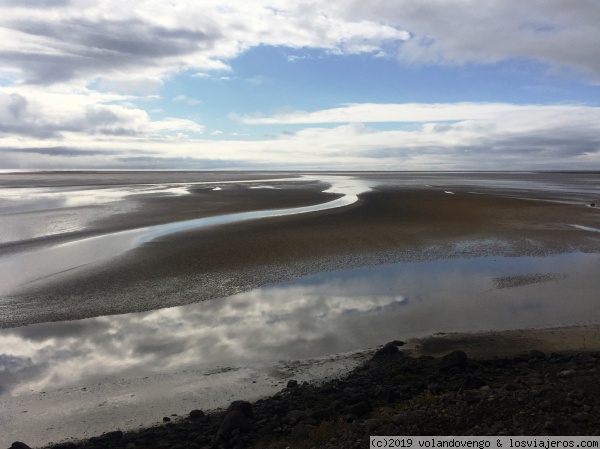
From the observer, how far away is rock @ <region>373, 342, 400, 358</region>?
8.62 meters

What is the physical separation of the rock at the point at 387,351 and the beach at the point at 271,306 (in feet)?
0.96

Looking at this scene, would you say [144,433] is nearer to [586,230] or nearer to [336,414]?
[336,414]

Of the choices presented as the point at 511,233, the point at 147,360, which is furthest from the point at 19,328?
the point at 511,233

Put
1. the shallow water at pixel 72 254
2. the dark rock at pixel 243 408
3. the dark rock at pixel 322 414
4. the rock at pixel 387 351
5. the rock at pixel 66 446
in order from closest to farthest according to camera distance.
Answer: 1. the rock at pixel 66 446
2. the dark rock at pixel 322 414
3. the dark rock at pixel 243 408
4. the rock at pixel 387 351
5. the shallow water at pixel 72 254

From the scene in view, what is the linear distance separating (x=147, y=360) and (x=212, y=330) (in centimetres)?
179

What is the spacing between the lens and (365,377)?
7.70 meters

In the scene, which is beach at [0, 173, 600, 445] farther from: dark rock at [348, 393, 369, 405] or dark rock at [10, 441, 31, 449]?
dark rock at [348, 393, 369, 405]

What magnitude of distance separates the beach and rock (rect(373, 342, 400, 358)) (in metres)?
0.29

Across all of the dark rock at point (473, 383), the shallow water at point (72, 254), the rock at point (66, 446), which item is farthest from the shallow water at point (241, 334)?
the shallow water at point (72, 254)

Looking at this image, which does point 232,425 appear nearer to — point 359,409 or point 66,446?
point 359,409

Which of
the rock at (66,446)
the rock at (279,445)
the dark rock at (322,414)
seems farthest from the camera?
the dark rock at (322,414)

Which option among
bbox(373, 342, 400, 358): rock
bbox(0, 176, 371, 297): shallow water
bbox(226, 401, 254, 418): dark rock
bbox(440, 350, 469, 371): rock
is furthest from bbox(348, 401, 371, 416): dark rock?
bbox(0, 176, 371, 297): shallow water

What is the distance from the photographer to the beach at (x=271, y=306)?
7961 millimetres

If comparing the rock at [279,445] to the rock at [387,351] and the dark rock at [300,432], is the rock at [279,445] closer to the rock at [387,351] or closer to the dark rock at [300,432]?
the dark rock at [300,432]
